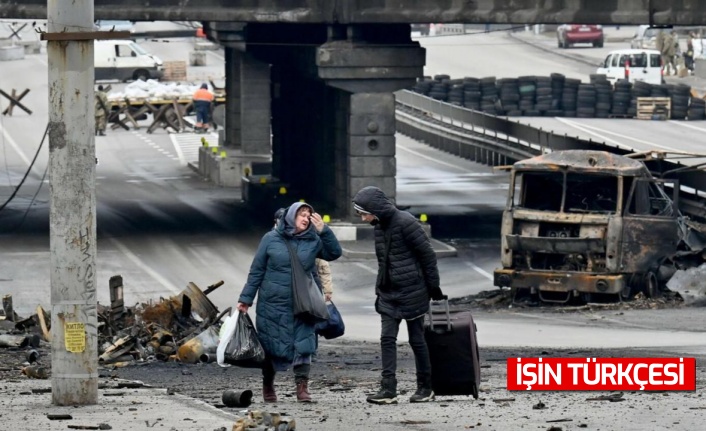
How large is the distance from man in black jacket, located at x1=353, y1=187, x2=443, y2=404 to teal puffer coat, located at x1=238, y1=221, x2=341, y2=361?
0.59 metres

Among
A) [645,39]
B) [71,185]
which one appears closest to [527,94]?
[645,39]

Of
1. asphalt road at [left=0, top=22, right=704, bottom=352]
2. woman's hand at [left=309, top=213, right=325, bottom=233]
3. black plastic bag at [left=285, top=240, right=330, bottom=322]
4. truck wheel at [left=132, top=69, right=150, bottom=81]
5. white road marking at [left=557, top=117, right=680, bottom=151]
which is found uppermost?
woman's hand at [left=309, top=213, right=325, bottom=233]

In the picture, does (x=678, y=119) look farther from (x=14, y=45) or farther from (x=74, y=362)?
(x=74, y=362)

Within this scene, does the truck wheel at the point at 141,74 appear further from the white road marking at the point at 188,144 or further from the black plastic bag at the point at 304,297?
the black plastic bag at the point at 304,297

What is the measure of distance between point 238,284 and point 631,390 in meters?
15.7

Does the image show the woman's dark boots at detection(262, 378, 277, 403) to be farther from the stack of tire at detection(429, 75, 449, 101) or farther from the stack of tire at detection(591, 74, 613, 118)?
the stack of tire at detection(591, 74, 613, 118)

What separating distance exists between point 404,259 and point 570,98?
48.9 m

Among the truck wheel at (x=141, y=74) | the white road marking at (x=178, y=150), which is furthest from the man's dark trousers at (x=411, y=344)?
the truck wheel at (x=141, y=74)

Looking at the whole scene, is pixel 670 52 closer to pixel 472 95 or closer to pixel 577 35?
pixel 577 35

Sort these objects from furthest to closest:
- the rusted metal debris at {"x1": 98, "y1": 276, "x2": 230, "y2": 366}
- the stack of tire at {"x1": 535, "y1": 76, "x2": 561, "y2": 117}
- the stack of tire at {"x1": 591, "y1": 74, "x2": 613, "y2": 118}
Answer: the stack of tire at {"x1": 591, "y1": 74, "x2": 613, "y2": 118}, the stack of tire at {"x1": 535, "y1": 76, "x2": 561, "y2": 117}, the rusted metal debris at {"x1": 98, "y1": 276, "x2": 230, "y2": 366}

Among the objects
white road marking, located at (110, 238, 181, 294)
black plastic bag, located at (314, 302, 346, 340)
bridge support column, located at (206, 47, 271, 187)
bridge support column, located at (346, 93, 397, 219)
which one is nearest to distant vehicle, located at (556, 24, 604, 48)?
bridge support column, located at (206, 47, 271, 187)

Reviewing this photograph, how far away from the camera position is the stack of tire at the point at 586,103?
61469mm

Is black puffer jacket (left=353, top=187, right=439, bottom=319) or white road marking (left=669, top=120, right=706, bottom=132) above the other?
black puffer jacket (left=353, top=187, right=439, bottom=319)

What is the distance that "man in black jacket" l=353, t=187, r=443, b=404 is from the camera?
13.7m
